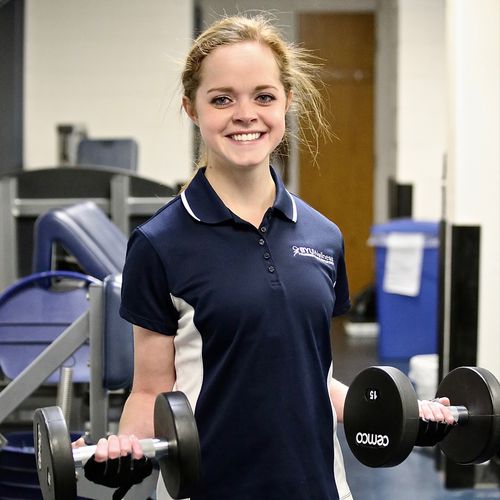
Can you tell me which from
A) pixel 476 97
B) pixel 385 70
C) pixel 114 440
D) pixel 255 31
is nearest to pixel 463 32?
pixel 476 97

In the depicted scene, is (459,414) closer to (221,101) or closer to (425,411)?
(425,411)

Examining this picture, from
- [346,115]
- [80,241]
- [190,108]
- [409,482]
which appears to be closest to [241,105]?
[190,108]

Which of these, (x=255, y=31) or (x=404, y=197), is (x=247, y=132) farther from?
(x=404, y=197)

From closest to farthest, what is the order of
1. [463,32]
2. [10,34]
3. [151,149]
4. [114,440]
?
[114,440] < [463,32] < [10,34] < [151,149]

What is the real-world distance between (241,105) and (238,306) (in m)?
0.29

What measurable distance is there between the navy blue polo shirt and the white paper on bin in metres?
4.34

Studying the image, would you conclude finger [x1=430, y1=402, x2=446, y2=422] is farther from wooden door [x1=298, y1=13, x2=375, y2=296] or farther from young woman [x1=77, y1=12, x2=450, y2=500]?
wooden door [x1=298, y1=13, x2=375, y2=296]

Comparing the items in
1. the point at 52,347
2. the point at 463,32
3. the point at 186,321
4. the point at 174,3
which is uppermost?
the point at 174,3

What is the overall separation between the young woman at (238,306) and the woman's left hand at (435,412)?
18 centimetres

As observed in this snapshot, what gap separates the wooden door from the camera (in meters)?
8.51

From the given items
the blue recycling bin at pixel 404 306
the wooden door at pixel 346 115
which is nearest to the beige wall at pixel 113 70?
the wooden door at pixel 346 115

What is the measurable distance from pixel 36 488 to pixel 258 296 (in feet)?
4.52

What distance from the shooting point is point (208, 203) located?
1.64 meters

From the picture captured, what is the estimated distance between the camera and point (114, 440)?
1.55m
